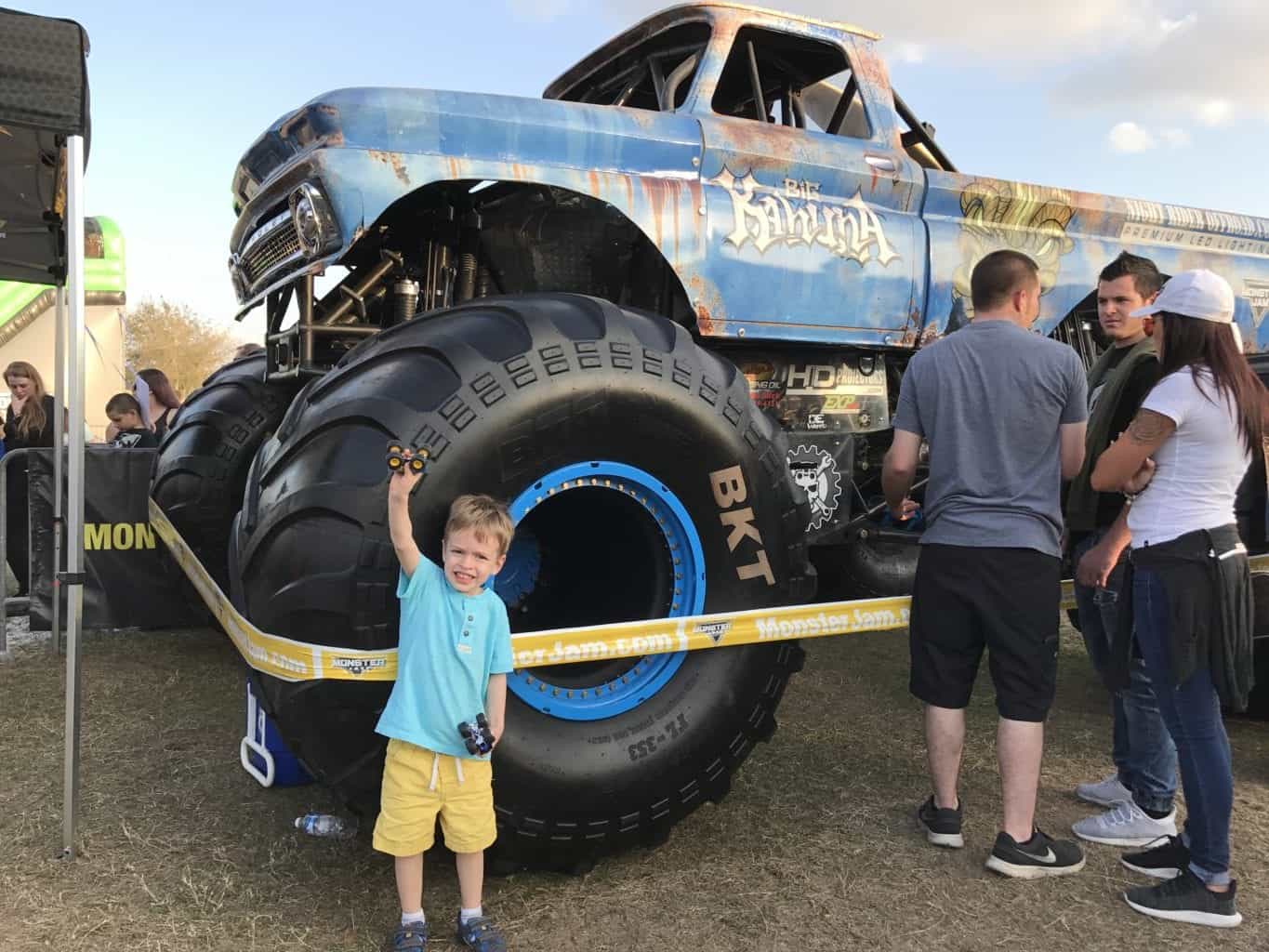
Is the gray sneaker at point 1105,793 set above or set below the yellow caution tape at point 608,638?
below

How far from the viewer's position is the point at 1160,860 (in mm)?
3041

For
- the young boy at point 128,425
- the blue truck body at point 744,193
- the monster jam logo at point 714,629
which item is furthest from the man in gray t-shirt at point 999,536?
the young boy at point 128,425

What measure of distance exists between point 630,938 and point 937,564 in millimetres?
1442

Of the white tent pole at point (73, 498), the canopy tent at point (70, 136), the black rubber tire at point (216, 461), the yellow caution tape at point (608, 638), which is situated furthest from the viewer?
the black rubber tire at point (216, 461)

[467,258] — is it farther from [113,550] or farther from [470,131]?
[113,550]

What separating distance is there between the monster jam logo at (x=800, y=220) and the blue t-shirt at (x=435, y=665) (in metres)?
1.99

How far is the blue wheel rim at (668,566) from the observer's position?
111 inches

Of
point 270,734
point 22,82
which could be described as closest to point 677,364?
point 270,734

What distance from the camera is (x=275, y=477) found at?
8.95ft

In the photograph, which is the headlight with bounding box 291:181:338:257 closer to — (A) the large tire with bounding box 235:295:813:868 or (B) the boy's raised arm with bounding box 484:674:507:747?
(A) the large tire with bounding box 235:295:813:868

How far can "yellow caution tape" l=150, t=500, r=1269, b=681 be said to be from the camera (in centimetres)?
252

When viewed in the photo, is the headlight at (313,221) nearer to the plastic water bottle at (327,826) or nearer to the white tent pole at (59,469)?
the plastic water bottle at (327,826)

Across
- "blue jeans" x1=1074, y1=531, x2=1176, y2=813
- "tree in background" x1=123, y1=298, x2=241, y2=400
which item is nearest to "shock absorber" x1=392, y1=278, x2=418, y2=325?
"blue jeans" x1=1074, y1=531, x2=1176, y2=813

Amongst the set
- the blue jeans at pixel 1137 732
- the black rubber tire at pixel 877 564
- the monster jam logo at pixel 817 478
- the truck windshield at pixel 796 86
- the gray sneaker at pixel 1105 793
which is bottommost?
the gray sneaker at pixel 1105 793
